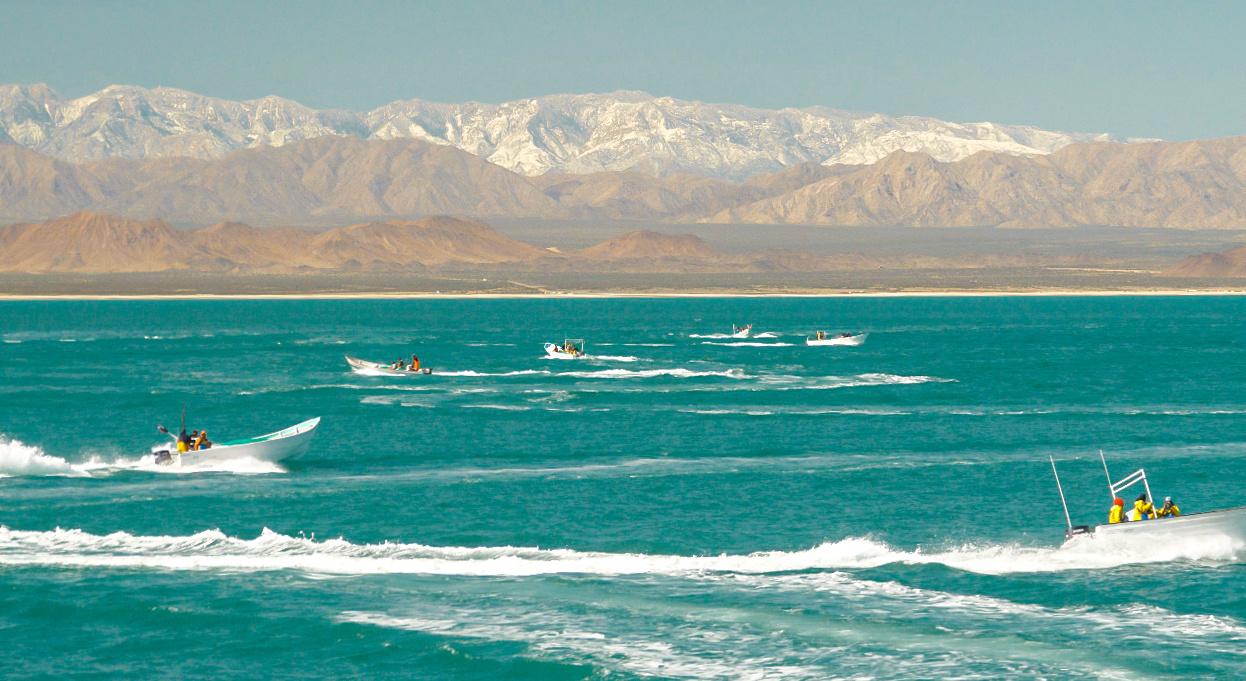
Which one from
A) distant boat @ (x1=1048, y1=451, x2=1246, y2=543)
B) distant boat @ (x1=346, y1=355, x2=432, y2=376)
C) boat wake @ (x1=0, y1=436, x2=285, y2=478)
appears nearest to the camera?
distant boat @ (x1=1048, y1=451, x2=1246, y2=543)

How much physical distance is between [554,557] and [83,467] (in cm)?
2746

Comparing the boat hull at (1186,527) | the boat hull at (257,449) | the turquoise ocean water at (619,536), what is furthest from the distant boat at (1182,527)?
the boat hull at (257,449)

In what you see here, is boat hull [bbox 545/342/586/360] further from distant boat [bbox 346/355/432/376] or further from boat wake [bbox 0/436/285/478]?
boat wake [bbox 0/436/285/478]

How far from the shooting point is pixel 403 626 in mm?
40719

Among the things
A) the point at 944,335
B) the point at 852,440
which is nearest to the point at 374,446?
the point at 852,440

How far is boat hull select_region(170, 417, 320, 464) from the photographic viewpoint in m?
65.7

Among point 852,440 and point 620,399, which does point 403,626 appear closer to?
point 852,440

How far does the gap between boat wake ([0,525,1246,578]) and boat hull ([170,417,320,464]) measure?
50.5 ft

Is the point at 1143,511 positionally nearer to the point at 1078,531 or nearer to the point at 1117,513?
the point at 1117,513

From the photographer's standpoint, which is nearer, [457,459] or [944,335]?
[457,459]

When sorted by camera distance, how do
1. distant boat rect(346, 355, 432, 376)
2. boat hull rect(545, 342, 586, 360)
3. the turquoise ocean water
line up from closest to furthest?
the turquoise ocean water < distant boat rect(346, 355, 432, 376) < boat hull rect(545, 342, 586, 360)

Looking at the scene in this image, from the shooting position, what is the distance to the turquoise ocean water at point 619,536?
38.8m

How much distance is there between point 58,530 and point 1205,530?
115 feet

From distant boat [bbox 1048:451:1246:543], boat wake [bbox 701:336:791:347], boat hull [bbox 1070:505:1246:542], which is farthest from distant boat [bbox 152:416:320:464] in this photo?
boat wake [bbox 701:336:791:347]
